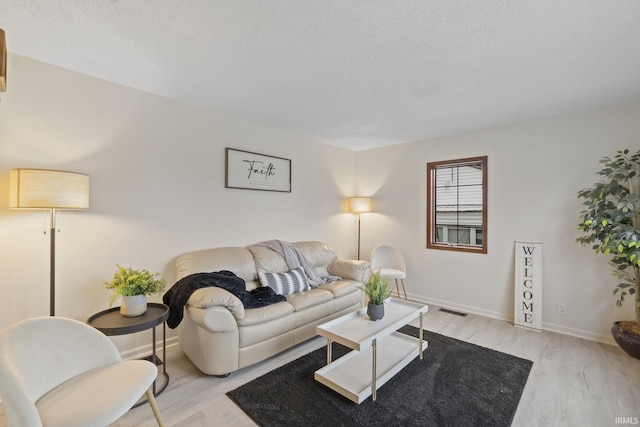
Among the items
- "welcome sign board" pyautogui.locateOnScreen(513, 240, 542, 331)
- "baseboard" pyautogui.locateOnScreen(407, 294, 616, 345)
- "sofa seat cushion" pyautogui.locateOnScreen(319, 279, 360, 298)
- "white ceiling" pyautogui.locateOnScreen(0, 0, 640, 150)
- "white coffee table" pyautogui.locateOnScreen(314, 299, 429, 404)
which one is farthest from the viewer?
"welcome sign board" pyautogui.locateOnScreen(513, 240, 542, 331)

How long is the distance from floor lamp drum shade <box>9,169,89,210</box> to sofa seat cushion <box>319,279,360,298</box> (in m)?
2.39

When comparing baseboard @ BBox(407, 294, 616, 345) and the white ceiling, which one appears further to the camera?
baseboard @ BBox(407, 294, 616, 345)

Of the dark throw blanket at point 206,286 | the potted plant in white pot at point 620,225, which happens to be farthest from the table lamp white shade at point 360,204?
the potted plant in white pot at point 620,225

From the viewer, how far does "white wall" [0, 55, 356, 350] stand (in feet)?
6.93

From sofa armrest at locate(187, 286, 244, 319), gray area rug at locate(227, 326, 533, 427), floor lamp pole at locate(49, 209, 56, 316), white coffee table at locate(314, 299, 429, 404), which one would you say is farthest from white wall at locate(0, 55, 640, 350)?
white coffee table at locate(314, 299, 429, 404)

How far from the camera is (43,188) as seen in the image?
1884 millimetres

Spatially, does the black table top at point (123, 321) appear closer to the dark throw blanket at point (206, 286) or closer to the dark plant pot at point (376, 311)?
the dark throw blanket at point (206, 286)

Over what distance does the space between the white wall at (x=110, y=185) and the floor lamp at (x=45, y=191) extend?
0.92ft

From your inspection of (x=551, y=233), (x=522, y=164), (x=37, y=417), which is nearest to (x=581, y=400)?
(x=551, y=233)

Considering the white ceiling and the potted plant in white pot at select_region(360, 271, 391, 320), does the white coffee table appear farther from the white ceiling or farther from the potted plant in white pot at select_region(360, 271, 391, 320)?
the white ceiling

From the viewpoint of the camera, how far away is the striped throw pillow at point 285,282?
3.05 m

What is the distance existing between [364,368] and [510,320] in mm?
2351

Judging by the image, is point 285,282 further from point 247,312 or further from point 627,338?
point 627,338

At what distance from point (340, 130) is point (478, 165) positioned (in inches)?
75.8
